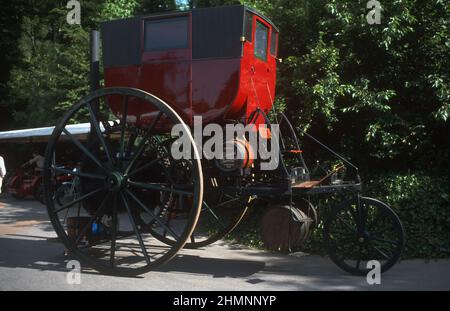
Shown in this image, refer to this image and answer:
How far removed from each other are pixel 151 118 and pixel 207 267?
6.44 feet

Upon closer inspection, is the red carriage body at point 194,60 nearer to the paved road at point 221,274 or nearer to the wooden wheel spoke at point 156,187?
the wooden wheel spoke at point 156,187

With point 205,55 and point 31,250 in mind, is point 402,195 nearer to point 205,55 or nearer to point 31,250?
point 205,55

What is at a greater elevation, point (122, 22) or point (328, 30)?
point (328, 30)

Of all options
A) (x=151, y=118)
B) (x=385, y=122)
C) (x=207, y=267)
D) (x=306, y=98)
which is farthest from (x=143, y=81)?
(x=385, y=122)

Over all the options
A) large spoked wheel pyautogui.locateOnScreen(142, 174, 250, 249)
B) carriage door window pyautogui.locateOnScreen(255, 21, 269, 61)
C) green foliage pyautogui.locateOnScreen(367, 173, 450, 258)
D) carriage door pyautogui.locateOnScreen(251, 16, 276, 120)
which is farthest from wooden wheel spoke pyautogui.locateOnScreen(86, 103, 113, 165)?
green foliage pyautogui.locateOnScreen(367, 173, 450, 258)

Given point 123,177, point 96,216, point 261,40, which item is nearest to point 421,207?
point 261,40

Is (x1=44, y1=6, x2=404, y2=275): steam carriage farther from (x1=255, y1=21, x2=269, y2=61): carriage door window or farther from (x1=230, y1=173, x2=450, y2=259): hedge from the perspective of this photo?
(x1=230, y1=173, x2=450, y2=259): hedge

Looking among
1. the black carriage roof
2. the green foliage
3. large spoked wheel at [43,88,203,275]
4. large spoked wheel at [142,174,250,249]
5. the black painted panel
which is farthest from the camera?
the green foliage

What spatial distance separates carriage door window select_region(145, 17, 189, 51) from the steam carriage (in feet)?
0.04

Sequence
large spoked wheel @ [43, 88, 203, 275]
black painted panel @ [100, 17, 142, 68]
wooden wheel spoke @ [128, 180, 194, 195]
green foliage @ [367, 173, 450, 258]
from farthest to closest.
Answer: green foliage @ [367, 173, 450, 258] → black painted panel @ [100, 17, 142, 68] → large spoked wheel @ [43, 88, 203, 275] → wooden wheel spoke @ [128, 180, 194, 195]

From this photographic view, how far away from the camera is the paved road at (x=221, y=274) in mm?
5281

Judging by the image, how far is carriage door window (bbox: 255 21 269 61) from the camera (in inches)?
238
